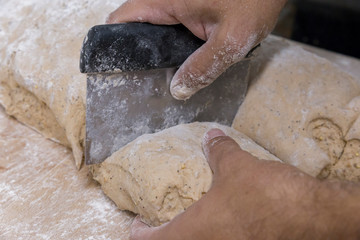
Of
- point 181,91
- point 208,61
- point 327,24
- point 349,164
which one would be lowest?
point 327,24

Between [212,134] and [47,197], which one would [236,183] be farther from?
[47,197]

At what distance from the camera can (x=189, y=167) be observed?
1.37m

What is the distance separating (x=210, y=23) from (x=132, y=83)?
327 mm

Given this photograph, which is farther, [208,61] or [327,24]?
[327,24]

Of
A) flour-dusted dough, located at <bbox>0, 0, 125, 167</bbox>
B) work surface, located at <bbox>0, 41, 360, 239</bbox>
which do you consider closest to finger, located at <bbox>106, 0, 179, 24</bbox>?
flour-dusted dough, located at <bbox>0, 0, 125, 167</bbox>

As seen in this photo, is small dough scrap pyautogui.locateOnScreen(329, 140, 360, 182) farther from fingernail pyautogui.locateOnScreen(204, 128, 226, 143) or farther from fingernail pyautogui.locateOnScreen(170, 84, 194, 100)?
fingernail pyautogui.locateOnScreen(170, 84, 194, 100)

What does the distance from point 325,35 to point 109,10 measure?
3.06 meters

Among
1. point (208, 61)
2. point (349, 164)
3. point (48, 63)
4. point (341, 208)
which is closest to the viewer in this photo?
point (341, 208)

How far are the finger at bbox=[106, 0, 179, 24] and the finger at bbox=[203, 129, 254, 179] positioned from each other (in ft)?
1.35

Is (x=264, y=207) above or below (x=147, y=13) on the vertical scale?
below

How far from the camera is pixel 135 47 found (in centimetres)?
140

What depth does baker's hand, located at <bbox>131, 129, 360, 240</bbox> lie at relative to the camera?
1021mm

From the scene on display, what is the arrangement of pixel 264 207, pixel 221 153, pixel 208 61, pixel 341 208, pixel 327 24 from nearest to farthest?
pixel 341 208 → pixel 264 207 → pixel 221 153 → pixel 208 61 → pixel 327 24

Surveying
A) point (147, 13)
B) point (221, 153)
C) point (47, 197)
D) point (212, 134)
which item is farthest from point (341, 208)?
point (47, 197)
